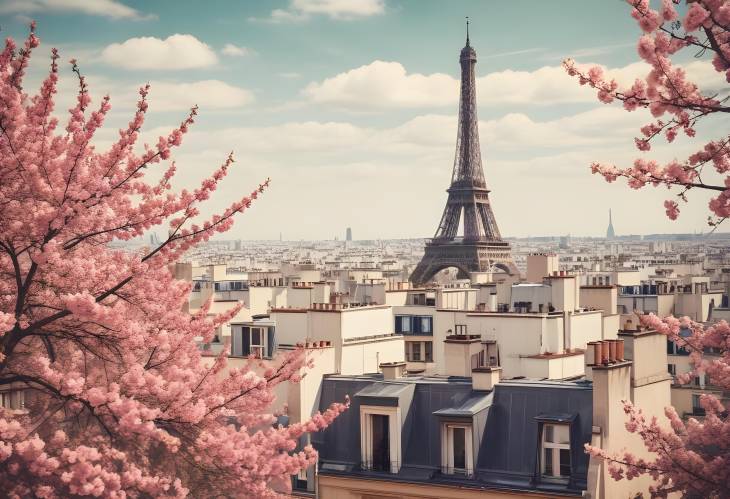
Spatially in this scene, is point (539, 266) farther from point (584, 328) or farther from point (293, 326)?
point (293, 326)

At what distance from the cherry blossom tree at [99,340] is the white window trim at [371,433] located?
7434mm

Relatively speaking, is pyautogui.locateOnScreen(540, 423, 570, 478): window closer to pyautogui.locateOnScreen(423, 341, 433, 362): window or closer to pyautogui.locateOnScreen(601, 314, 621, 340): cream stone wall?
pyautogui.locateOnScreen(601, 314, 621, 340): cream stone wall

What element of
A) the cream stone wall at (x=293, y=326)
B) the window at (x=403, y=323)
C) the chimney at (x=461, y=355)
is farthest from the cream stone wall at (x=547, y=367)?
the window at (x=403, y=323)

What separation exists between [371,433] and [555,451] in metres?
3.46

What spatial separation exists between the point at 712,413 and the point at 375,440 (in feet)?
25.8

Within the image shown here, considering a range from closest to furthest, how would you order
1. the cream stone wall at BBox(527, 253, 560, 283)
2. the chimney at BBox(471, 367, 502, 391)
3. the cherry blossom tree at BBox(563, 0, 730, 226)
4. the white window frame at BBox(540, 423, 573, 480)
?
the cherry blossom tree at BBox(563, 0, 730, 226) → the white window frame at BBox(540, 423, 573, 480) → the chimney at BBox(471, 367, 502, 391) → the cream stone wall at BBox(527, 253, 560, 283)

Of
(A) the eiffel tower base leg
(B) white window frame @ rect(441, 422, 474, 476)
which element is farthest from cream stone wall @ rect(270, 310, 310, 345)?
(A) the eiffel tower base leg

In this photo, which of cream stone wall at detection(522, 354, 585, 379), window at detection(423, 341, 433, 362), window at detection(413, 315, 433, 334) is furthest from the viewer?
window at detection(413, 315, 433, 334)

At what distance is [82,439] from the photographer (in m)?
11.8

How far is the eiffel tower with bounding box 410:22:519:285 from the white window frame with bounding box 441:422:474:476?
10236 centimetres

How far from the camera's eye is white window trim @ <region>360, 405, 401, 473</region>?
66.3ft

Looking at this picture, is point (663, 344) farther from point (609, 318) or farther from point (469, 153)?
point (469, 153)

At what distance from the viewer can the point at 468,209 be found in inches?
5005

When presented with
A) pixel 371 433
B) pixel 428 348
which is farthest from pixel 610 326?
pixel 371 433
